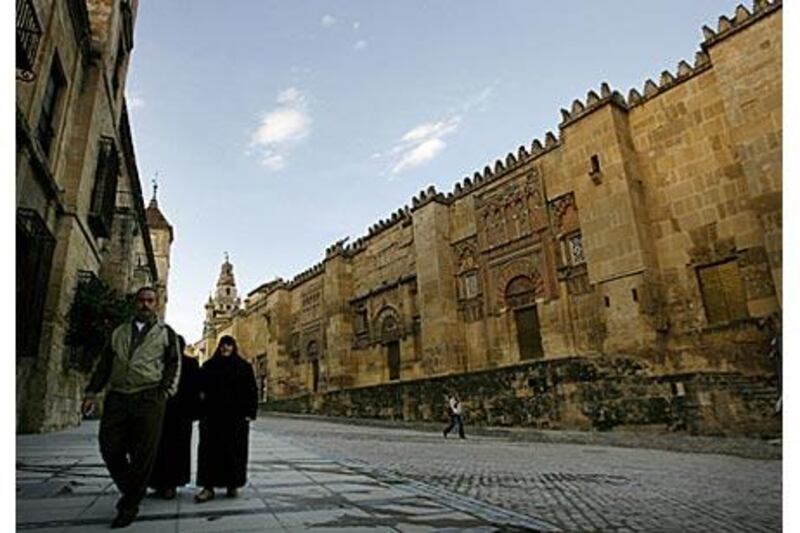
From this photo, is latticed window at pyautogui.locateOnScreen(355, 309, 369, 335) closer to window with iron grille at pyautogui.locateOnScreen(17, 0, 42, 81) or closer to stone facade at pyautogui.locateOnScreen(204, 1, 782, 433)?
stone facade at pyautogui.locateOnScreen(204, 1, 782, 433)

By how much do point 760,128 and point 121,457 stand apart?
15217 mm

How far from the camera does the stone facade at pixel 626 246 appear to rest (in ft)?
41.6

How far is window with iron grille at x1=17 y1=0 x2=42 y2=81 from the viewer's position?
21.6 feet

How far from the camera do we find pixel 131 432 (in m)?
3.55

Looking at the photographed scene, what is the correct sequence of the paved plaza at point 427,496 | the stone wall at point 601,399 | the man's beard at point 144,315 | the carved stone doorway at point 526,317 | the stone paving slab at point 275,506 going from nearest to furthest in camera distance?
the stone paving slab at point 275,506, the paved plaza at point 427,496, the man's beard at point 144,315, the stone wall at point 601,399, the carved stone doorway at point 526,317

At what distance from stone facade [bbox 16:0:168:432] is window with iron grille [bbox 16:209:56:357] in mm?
17

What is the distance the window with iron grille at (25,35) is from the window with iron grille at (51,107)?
2.23 metres

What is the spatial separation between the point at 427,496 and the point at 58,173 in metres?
10.1

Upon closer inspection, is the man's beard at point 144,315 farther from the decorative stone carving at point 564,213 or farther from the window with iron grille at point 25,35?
the decorative stone carving at point 564,213

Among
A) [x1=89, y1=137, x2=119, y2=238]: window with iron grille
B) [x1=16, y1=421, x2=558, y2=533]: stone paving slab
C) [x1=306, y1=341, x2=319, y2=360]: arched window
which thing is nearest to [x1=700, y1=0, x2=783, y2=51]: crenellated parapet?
[x1=16, y1=421, x2=558, y2=533]: stone paving slab

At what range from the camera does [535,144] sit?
18.9 meters

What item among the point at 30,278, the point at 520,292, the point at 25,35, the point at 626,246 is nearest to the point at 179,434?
the point at 30,278

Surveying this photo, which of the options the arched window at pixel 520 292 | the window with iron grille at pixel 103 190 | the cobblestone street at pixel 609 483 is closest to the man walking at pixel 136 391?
the cobblestone street at pixel 609 483

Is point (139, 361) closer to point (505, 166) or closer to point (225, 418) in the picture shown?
point (225, 418)
